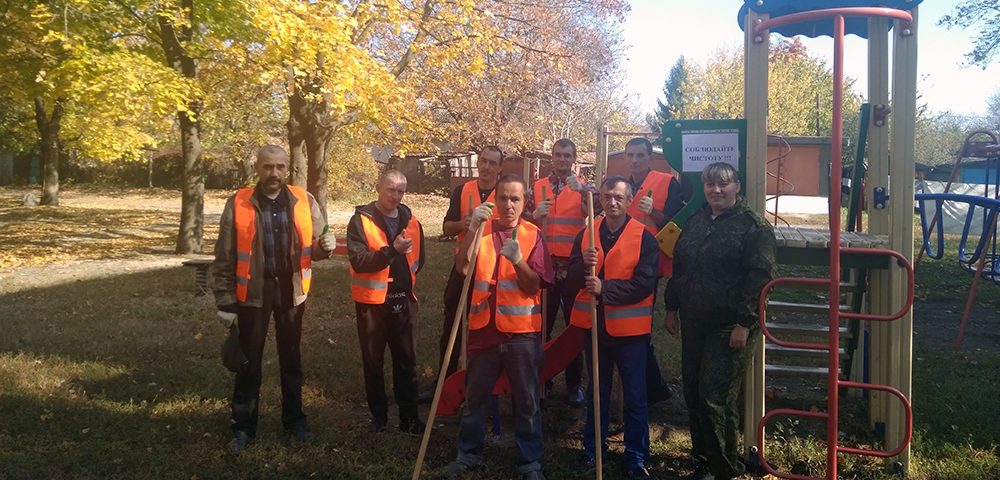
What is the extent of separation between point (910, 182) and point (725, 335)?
1604mm

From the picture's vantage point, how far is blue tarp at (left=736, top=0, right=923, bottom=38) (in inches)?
174

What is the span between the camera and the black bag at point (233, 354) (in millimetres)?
4645

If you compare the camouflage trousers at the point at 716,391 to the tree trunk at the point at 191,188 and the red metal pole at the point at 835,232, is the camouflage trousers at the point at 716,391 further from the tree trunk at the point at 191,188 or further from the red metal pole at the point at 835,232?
the tree trunk at the point at 191,188

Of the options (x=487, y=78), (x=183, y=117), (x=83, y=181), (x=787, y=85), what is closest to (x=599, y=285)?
(x=183, y=117)

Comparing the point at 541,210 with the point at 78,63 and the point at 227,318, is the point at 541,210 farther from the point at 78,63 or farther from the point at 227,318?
the point at 78,63

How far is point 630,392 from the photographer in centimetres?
447

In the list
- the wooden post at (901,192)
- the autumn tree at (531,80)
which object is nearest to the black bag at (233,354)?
the wooden post at (901,192)

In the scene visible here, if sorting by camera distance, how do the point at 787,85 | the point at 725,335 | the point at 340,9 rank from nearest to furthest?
the point at 725,335
the point at 340,9
the point at 787,85

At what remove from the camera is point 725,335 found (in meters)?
4.25

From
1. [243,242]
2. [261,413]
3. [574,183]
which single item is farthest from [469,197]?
[261,413]

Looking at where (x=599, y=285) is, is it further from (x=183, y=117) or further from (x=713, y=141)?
(x=183, y=117)

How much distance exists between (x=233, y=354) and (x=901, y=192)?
4443 millimetres

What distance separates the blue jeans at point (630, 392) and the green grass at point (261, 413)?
21 cm

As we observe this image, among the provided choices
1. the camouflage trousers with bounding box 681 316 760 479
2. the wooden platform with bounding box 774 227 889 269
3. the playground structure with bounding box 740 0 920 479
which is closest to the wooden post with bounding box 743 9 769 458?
the playground structure with bounding box 740 0 920 479
